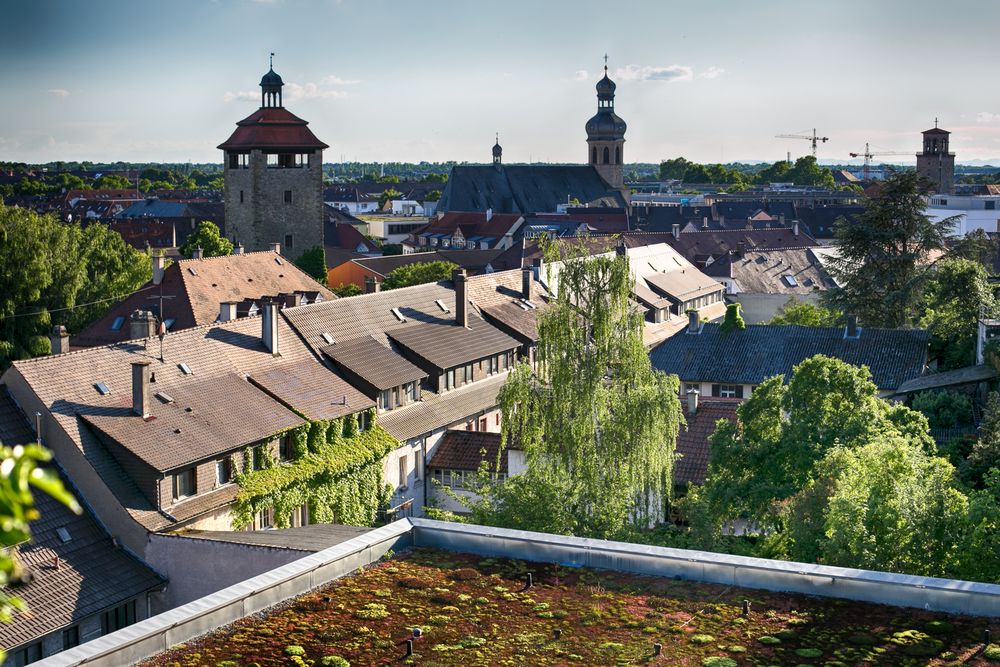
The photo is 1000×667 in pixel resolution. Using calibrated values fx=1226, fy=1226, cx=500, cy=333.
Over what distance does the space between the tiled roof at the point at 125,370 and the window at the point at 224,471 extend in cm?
241

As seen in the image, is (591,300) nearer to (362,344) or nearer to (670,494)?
(670,494)

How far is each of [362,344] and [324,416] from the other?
694 centimetres

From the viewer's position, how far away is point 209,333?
35531 mm

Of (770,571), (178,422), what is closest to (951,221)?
(178,422)

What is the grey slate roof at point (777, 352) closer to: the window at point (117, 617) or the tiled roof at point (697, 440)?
Answer: the tiled roof at point (697, 440)

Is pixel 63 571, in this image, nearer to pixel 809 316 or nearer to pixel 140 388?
pixel 140 388

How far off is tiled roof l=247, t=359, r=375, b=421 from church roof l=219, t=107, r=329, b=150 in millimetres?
49601

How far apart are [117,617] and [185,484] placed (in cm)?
392

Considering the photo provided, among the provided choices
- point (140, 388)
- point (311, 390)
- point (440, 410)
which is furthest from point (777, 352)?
point (140, 388)

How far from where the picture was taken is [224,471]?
30531 mm

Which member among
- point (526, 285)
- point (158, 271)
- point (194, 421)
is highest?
point (158, 271)

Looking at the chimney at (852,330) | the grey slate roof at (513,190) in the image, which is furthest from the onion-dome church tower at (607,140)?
the chimney at (852,330)

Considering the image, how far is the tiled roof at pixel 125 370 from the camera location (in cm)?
2798

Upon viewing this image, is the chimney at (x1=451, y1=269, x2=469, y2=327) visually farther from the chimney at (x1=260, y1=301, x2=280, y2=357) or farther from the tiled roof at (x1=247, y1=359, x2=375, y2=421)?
the chimney at (x1=260, y1=301, x2=280, y2=357)
